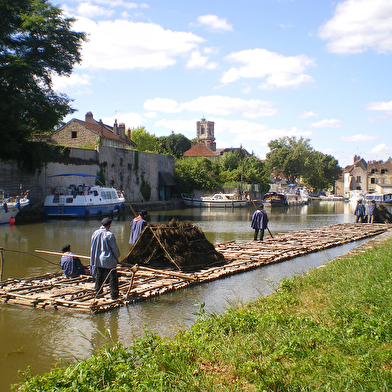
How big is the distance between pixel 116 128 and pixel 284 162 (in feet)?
112

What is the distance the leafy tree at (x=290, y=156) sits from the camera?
265 feet

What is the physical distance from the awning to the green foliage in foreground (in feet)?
152

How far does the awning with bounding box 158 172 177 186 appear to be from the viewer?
52.5m

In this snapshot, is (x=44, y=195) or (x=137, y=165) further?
(x=137, y=165)

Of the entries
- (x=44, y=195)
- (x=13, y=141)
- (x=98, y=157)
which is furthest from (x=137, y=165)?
(x=13, y=141)

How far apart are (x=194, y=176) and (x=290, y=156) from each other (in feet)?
98.1

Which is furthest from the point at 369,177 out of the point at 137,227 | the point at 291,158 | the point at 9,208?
the point at 137,227

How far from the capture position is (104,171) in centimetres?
4138

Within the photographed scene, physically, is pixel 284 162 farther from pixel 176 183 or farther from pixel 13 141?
pixel 13 141

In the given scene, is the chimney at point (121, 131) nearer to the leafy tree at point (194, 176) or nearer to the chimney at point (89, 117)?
the chimney at point (89, 117)

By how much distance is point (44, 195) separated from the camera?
3416cm

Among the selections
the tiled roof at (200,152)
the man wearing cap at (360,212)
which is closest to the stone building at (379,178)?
the tiled roof at (200,152)

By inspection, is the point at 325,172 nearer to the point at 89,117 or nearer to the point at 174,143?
the point at 174,143

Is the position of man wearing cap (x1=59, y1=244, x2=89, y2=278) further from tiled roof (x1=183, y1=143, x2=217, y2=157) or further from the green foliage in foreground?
tiled roof (x1=183, y1=143, x2=217, y2=157)
